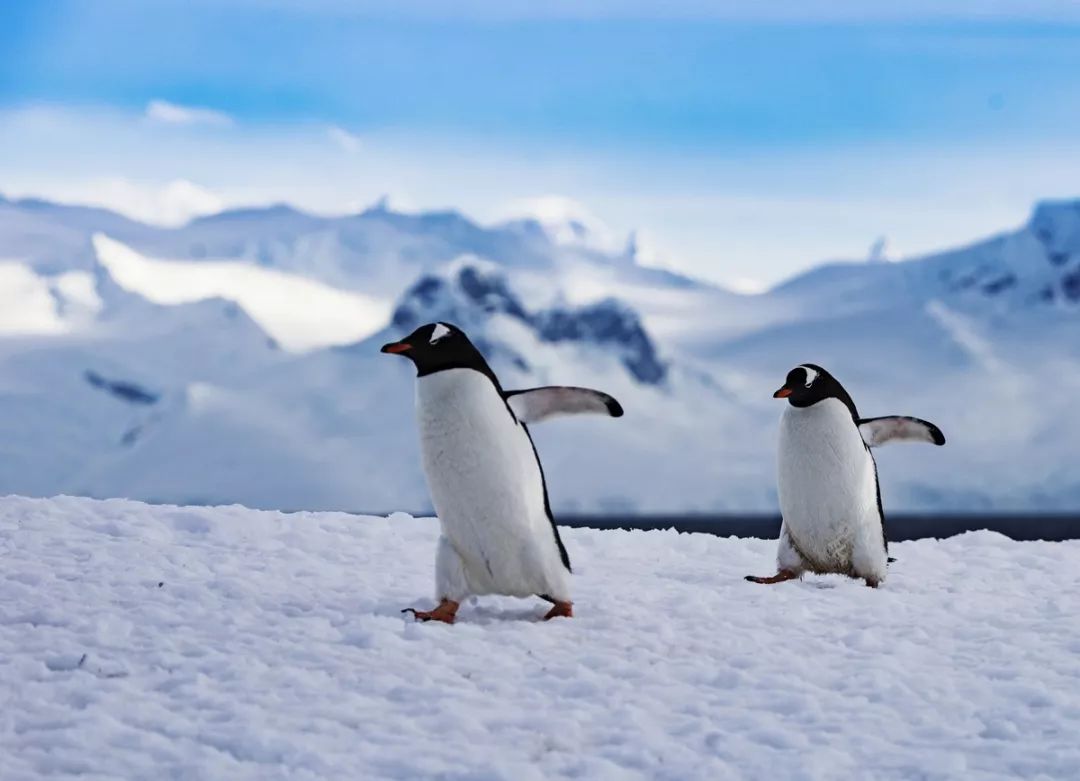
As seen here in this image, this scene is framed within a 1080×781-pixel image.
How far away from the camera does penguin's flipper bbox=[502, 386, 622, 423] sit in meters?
7.49

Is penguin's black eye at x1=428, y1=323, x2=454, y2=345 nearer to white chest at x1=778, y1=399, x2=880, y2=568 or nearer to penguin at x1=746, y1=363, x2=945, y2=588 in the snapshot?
penguin at x1=746, y1=363, x2=945, y2=588

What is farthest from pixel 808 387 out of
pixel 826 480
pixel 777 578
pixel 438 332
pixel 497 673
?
pixel 497 673

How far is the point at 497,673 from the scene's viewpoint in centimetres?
638

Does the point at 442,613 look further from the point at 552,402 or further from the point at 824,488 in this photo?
the point at 824,488

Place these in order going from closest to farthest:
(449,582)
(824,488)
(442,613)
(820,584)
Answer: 1. (442,613)
2. (449,582)
3. (824,488)
4. (820,584)

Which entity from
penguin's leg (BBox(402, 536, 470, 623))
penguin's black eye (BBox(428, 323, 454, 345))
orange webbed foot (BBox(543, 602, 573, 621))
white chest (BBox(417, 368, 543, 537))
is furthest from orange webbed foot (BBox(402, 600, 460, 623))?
penguin's black eye (BBox(428, 323, 454, 345))

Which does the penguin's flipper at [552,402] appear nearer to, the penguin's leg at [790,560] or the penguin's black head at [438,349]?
the penguin's black head at [438,349]

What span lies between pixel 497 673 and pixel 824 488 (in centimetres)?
324

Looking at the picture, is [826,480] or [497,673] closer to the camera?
[497,673]

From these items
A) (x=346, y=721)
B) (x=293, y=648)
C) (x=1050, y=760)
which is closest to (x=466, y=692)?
(x=346, y=721)

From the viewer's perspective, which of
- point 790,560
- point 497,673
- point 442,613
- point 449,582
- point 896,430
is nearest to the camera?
point 497,673

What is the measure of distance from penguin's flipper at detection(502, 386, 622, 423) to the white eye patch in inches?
19.3

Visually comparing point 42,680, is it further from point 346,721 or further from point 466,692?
point 466,692

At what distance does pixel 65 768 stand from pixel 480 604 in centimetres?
291
